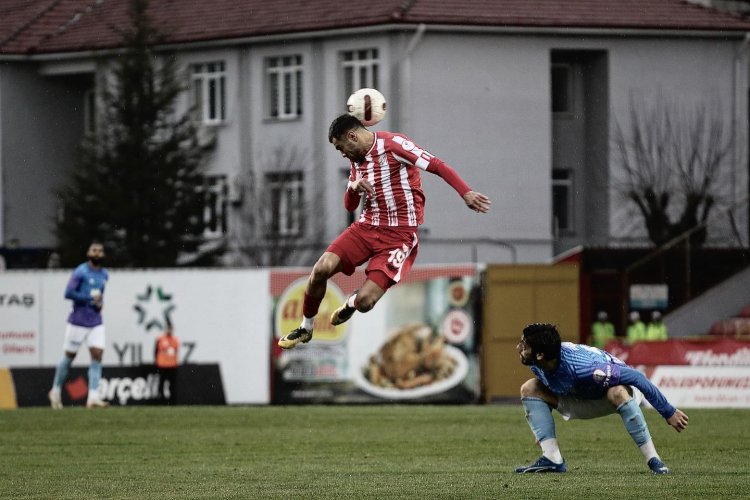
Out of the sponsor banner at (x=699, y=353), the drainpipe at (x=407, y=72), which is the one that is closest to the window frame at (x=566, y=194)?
the drainpipe at (x=407, y=72)

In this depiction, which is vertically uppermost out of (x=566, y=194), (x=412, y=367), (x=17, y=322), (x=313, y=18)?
(x=313, y=18)

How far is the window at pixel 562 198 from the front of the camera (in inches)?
2144

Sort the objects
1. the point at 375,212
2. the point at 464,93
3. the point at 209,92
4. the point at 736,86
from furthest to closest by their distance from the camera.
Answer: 1. the point at 209,92
2. the point at 736,86
3. the point at 464,93
4. the point at 375,212

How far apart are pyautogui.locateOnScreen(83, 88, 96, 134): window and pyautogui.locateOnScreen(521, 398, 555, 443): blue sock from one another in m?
44.0

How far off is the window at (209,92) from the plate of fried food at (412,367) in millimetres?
23568

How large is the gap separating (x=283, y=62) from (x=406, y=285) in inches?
855

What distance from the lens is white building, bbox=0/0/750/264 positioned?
50.6 meters

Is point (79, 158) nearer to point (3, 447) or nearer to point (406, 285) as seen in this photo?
point (406, 285)

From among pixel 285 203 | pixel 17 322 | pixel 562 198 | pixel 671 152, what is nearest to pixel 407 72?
pixel 285 203

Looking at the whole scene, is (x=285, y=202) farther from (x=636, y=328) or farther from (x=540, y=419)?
(x=540, y=419)

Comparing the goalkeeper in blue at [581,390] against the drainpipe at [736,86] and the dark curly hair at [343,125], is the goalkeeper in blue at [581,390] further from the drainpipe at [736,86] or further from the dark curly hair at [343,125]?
the drainpipe at [736,86]

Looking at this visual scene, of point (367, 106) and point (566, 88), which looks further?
point (566, 88)

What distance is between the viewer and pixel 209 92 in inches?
2172

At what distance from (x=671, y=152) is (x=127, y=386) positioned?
2458 centimetres
